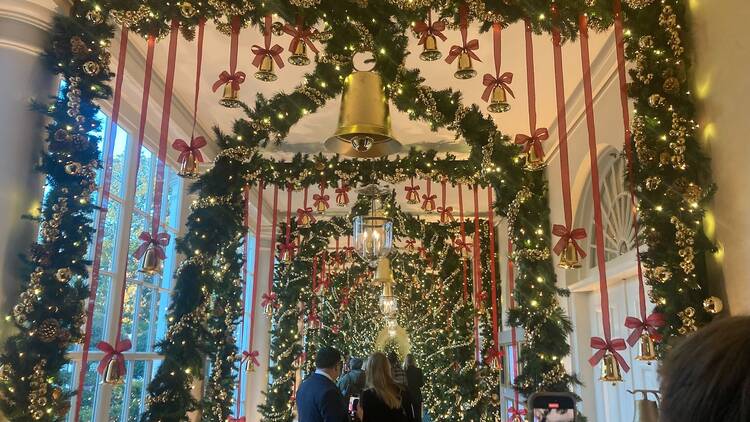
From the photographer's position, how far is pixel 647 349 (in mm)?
2736

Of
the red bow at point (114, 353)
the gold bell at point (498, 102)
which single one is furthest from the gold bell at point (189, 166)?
the gold bell at point (498, 102)

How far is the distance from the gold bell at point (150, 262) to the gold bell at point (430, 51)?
186 centimetres

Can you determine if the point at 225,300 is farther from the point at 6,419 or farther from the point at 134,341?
the point at 134,341

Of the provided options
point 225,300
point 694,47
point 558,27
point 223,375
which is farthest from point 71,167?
point 694,47

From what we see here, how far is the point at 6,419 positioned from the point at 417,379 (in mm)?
4746

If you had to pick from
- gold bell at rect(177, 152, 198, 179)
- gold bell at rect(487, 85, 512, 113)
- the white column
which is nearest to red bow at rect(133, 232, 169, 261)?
gold bell at rect(177, 152, 198, 179)

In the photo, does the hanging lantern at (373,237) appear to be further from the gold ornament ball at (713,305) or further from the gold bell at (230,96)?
the gold ornament ball at (713,305)

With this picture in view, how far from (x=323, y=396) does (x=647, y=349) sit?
2.03 m

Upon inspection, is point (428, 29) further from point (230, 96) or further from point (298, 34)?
point (230, 96)

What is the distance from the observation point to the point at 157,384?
3.19 metres

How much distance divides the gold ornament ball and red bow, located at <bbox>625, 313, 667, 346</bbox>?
8.3 inches

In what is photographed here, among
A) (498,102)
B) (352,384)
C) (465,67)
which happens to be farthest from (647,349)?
(352,384)

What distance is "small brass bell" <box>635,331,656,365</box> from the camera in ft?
8.91

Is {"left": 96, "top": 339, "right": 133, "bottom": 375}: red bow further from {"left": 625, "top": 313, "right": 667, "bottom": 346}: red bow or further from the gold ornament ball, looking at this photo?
the gold ornament ball
